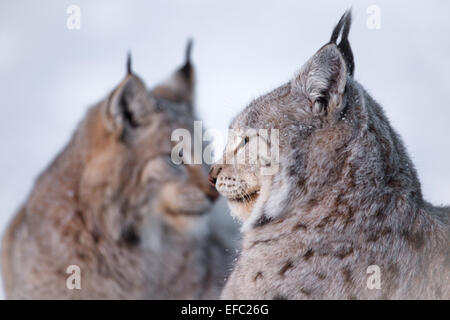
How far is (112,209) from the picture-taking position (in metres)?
4.54

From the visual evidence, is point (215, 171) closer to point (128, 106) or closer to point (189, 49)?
point (128, 106)

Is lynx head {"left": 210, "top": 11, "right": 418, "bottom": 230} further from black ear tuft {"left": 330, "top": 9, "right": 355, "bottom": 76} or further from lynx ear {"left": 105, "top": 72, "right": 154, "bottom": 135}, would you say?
lynx ear {"left": 105, "top": 72, "right": 154, "bottom": 135}

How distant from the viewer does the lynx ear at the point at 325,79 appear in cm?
284

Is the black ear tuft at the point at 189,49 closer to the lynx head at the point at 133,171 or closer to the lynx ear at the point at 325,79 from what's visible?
the lynx head at the point at 133,171

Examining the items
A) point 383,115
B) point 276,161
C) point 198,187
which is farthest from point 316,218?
point 198,187

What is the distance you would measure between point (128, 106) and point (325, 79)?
2.02m

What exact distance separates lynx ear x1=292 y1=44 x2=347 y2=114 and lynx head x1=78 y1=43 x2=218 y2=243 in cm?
173

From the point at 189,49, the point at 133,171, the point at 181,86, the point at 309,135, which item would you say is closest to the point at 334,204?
the point at 309,135

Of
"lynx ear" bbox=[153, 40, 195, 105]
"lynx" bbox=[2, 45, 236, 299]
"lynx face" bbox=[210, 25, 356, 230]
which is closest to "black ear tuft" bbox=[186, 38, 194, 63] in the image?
"lynx ear" bbox=[153, 40, 195, 105]

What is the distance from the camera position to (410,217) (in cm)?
281

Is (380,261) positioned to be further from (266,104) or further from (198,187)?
(198,187)

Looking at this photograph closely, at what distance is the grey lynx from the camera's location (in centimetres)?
273

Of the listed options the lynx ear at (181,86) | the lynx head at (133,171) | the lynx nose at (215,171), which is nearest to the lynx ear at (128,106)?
the lynx head at (133,171)
